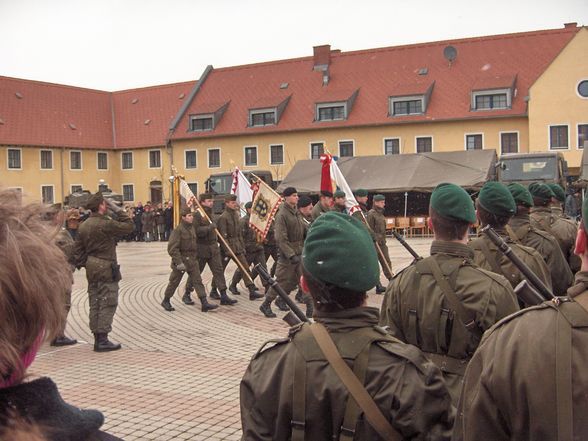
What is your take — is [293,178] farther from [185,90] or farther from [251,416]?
[251,416]

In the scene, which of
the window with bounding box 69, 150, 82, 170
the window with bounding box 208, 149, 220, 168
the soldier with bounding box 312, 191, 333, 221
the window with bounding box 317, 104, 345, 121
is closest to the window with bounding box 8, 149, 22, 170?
the window with bounding box 69, 150, 82, 170

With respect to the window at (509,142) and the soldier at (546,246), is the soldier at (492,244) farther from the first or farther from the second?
the window at (509,142)

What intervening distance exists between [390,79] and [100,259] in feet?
136

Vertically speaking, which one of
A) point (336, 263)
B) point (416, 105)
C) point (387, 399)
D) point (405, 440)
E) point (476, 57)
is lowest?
point (405, 440)

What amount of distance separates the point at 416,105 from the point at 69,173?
87.8ft

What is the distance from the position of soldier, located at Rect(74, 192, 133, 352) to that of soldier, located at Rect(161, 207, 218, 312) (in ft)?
10.1

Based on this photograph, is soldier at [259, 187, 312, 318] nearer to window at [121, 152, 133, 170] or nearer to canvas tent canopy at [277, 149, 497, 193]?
canvas tent canopy at [277, 149, 497, 193]

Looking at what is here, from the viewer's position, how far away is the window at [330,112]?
157 feet

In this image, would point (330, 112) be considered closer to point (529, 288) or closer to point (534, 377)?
point (529, 288)

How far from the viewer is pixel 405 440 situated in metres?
2.48

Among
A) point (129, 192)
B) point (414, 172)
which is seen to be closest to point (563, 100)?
point (414, 172)

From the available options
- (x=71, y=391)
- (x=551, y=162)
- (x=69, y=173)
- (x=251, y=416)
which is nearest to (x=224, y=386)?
(x=71, y=391)

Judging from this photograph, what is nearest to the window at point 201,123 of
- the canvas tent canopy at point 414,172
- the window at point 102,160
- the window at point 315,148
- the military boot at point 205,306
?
the window at point 315,148

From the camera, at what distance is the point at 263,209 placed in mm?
14188
